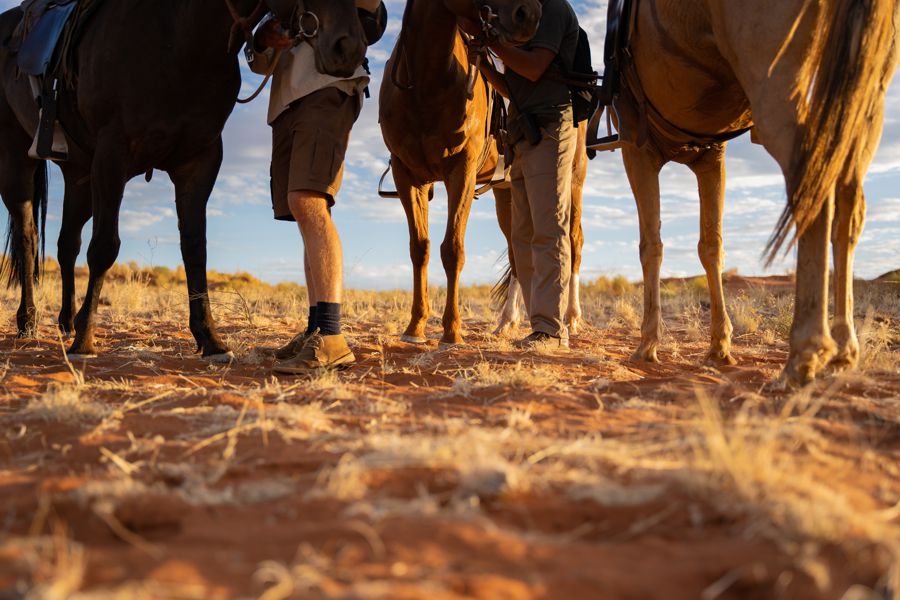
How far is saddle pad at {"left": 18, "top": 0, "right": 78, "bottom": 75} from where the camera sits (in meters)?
5.08

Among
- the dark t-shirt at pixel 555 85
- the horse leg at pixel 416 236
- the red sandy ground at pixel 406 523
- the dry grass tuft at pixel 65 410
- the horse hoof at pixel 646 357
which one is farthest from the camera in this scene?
the horse leg at pixel 416 236

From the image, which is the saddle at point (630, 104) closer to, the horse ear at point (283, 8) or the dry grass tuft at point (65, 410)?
the horse ear at point (283, 8)

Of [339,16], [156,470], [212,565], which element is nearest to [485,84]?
[339,16]

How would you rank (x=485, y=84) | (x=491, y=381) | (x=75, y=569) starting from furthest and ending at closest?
(x=485, y=84) < (x=491, y=381) < (x=75, y=569)

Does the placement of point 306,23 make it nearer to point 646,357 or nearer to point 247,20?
point 247,20

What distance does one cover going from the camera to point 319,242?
4184 mm

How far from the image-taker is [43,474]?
2.09 m

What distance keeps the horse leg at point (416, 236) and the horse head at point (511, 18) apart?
5.83ft

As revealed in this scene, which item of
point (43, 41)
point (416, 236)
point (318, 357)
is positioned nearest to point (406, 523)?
point (318, 357)

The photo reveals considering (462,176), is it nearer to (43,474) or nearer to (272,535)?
(43,474)

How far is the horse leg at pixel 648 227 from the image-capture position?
4805 millimetres

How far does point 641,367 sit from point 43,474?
3.44 meters

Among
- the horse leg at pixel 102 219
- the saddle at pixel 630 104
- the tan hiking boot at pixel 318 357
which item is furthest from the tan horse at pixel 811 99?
the horse leg at pixel 102 219

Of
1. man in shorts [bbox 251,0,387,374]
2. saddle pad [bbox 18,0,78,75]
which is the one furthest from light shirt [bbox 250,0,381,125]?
saddle pad [bbox 18,0,78,75]
